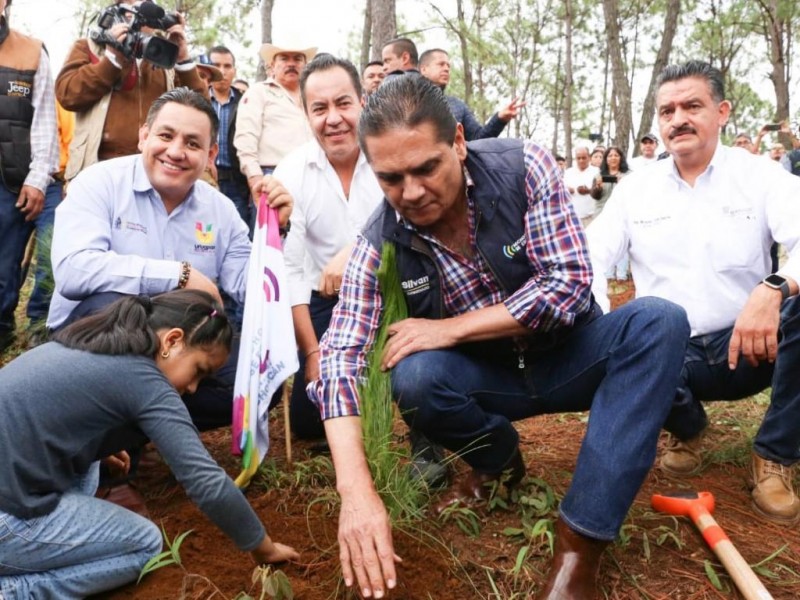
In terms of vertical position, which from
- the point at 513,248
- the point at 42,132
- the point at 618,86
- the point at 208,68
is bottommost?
the point at 513,248

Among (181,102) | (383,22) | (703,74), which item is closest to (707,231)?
(703,74)

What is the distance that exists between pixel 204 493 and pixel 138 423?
0.32 m

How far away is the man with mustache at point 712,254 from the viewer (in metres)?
2.48

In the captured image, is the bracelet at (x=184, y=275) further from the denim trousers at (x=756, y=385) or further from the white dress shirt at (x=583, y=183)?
the white dress shirt at (x=583, y=183)

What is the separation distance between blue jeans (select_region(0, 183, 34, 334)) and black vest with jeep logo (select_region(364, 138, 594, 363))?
269 centimetres

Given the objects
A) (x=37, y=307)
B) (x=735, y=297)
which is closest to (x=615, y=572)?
(x=735, y=297)

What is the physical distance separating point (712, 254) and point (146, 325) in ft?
7.27

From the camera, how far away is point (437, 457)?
2719mm

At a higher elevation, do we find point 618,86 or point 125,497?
point 618,86

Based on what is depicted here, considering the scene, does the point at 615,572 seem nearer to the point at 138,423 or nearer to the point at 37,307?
the point at 138,423

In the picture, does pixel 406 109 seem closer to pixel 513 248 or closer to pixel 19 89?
pixel 513 248

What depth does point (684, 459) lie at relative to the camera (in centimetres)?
282

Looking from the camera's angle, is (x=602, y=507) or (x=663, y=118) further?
(x=663, y=118)

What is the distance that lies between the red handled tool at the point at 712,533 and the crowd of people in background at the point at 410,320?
1.16 ft
